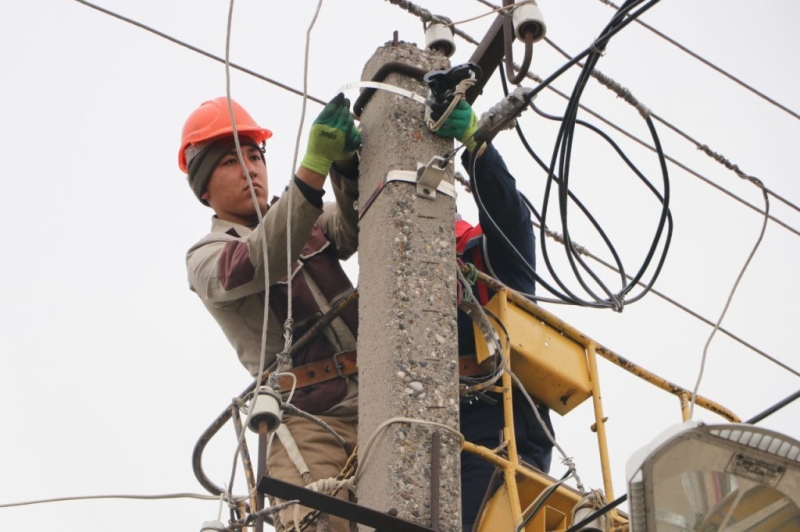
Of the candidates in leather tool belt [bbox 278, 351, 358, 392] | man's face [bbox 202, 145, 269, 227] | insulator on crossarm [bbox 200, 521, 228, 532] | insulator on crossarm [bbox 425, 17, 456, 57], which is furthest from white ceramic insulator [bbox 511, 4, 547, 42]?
insulator on crossarm [bbox 200, 521, 228, 532]

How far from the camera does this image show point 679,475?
316 cm

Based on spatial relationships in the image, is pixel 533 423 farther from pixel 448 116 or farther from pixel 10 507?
pixel 10 507

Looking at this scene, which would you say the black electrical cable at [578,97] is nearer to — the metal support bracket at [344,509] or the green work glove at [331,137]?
the green work glove at [331,137]

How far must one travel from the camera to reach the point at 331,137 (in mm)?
4711

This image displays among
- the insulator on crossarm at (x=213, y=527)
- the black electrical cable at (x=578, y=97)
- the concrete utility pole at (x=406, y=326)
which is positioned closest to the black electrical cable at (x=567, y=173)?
the black electrical cable at (x=578, y=97)

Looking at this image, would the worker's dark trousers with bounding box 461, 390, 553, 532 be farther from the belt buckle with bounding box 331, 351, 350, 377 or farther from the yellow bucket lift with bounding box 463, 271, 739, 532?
the belt buckle with bounding box 331, 351, 350, 377

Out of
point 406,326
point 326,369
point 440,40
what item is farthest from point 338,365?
point 440,40

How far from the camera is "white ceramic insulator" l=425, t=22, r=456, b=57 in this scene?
17.1 ft

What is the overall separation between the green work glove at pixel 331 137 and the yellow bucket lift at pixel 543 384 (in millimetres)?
826

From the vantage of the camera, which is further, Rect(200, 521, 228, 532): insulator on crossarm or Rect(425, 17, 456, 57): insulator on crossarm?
Rect(425, 17, 456, 57): insulator on crossarm

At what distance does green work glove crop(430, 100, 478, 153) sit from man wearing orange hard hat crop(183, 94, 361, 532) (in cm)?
38

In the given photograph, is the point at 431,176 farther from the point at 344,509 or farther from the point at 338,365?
the point at 344,509

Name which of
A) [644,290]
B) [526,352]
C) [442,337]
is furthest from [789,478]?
[526,352]

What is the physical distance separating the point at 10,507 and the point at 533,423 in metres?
2.32
